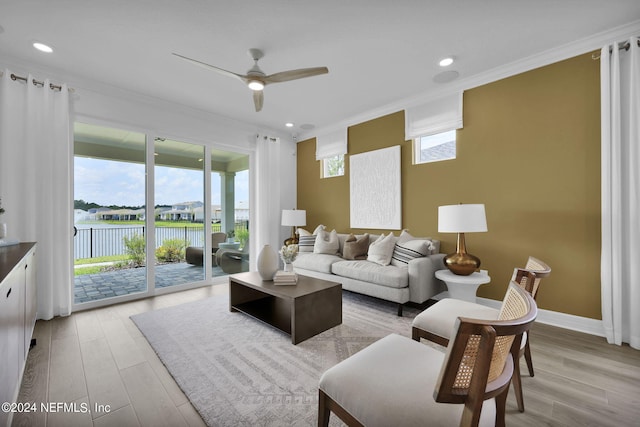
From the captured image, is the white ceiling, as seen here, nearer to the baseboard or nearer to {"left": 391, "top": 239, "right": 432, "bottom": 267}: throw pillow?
{"left": 391, "top": 239, "right": 432, "bottom": 267}: throw pillow

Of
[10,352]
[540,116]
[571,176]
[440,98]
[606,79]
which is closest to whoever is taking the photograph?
[10,352]

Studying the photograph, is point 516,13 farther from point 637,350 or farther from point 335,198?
point 335,198

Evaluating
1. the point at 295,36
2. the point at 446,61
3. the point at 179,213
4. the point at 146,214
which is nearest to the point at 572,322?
the point at 446,61

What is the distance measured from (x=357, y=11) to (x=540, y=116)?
86.9 inches

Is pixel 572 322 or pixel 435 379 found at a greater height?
pixel 435 379

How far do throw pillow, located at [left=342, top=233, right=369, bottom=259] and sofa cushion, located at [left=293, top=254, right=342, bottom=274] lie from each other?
0.17m

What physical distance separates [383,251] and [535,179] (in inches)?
70.9

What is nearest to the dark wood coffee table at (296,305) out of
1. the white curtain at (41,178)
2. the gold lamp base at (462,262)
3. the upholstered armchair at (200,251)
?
the gold lamp base at (462,262)

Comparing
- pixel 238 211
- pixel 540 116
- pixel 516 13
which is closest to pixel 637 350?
pixel 540 116

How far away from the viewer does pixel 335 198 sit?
4.94m

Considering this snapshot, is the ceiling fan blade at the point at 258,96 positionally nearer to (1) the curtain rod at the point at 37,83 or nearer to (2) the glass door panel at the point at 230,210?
(2) the glass door panel at the point at 230,210

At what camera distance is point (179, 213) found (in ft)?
13.5

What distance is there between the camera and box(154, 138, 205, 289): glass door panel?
3.94 metres

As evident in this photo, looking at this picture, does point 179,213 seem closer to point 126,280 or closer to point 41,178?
point 126,280
